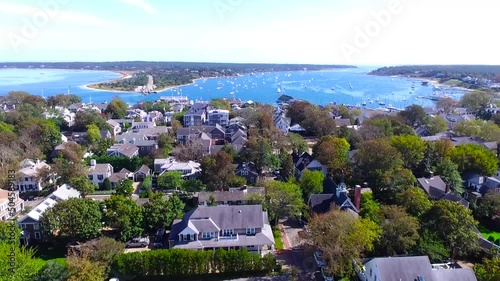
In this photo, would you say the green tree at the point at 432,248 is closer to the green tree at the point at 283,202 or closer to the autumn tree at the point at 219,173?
the green tree at the point at 283,202

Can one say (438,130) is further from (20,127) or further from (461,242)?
(20,127)

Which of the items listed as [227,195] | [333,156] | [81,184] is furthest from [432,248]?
[81,184]

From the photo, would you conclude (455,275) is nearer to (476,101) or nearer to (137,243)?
(137,243)

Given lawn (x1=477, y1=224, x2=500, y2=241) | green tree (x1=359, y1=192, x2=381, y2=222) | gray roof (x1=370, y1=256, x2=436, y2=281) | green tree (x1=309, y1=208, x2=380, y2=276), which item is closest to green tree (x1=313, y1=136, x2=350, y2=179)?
green tree (x1=359, y1=192, x2=381, y2=222)

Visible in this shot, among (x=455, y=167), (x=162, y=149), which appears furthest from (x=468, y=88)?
(x=162, y=149)

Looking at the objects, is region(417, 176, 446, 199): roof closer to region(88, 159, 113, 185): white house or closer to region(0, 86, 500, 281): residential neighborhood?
region(0, 86, 500, 281): residential neighborhood
